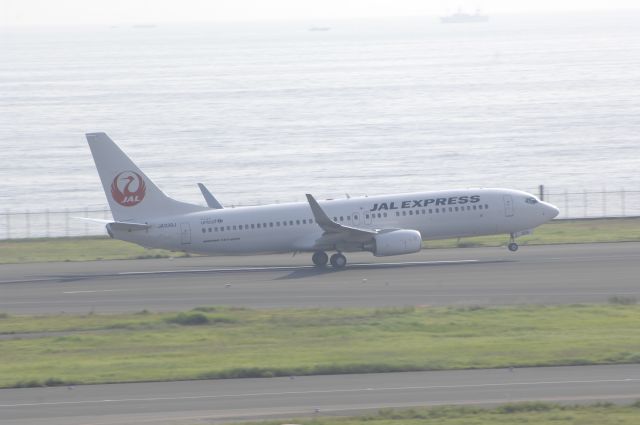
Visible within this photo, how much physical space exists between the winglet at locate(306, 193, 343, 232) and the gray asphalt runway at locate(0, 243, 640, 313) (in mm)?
2055

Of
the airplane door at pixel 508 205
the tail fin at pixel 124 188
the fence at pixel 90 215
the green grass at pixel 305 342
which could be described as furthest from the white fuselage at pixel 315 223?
the fence at pixel 90 215

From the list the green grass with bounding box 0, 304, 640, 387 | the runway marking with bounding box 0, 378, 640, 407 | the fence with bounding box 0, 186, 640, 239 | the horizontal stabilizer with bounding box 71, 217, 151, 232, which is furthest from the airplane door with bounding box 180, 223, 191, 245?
the fence with bounding box 0, 186, 640, 239

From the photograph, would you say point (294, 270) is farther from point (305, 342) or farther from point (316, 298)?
point (305, 342)

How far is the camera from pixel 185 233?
56438 mm

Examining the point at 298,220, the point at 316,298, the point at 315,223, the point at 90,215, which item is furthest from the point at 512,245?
the point at 90,215

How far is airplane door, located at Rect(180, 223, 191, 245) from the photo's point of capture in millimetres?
56375

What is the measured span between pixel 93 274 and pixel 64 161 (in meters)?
82.7

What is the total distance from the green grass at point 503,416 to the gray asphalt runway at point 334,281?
60.7ft

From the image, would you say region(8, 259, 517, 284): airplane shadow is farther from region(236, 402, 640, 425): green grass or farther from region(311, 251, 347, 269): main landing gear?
region(236, 402, 640, 425): green grass

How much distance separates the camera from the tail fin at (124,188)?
5591 cm

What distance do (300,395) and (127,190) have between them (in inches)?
1132

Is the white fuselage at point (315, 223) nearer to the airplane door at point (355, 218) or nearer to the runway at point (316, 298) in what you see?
the airplane door at point (355, 218)

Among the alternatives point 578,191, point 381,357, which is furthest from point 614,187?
point 381,357

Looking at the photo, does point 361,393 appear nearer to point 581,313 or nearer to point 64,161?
point 581,313
